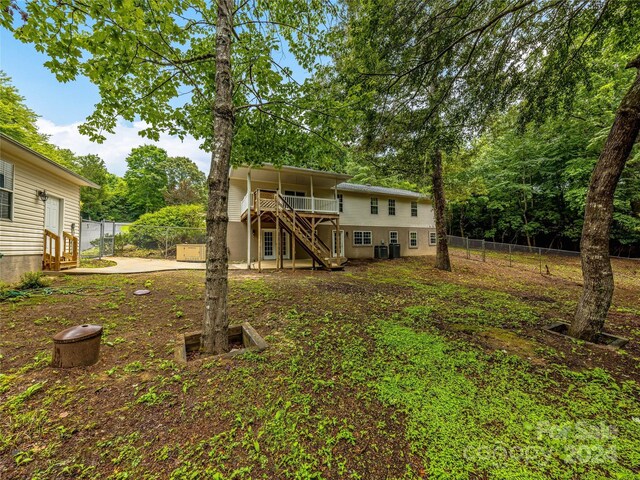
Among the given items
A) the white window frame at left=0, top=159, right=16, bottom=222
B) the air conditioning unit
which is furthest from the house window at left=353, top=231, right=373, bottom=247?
the white window frame at left=0, top=159, right=16, bottom=222

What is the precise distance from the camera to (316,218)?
1263 centimetres

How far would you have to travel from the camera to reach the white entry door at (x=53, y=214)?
7758 millimetres

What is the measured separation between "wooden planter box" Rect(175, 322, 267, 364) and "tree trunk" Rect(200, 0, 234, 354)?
23 cm

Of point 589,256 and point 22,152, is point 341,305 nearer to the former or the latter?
point 589,256

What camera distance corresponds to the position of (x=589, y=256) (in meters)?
3.76

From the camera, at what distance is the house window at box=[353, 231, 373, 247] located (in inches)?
626

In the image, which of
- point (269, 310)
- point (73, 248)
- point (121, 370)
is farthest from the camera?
point (73, 248)

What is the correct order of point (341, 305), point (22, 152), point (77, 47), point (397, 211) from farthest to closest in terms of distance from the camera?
point (397, 211)
point (22, 152)
point (341, 305)
point (77, 47)

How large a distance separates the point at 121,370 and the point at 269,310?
2486mm

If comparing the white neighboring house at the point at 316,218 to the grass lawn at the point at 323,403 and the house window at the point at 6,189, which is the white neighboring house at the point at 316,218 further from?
the grass lawn at the point at 323,403

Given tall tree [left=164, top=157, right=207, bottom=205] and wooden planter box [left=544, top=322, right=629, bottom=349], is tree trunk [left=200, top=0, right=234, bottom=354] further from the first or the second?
tall tree [left=164, top=157, right=207, bottom=205]

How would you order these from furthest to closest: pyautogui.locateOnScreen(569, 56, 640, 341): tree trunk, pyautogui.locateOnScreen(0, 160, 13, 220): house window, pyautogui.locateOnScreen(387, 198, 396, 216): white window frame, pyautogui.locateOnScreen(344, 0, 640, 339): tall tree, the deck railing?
pyautogui.locateOnScreen(387, 198, 396, 216): white window frame, the deck railing, pyautogui.locateOnScreen(0, 160, 13, 220): house window, pyautogui.locateOnScreen(344, 0, 640, 339): tall tree, pyautogui.locateOnScreen(569, 56, 640, 341): tree trunk

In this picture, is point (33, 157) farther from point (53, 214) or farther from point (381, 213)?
point (381, 213)

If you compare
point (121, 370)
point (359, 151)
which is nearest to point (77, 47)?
point (121, 370)
